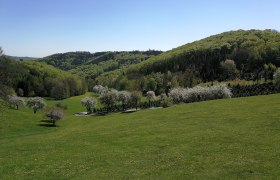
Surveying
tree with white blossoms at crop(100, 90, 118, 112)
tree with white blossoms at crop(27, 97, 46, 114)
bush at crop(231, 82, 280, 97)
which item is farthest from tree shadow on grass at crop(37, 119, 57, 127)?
bush at crop(231, 82, 280, 97)

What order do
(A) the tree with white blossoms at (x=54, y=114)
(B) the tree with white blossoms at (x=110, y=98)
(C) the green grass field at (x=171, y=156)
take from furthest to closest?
1. (B) the tree with white blossoms at (x=110, y=98)
2. (A) the tree with white blossoms at (x=54, y=114)
3. (C) the green grass field at (x=171, y=156)

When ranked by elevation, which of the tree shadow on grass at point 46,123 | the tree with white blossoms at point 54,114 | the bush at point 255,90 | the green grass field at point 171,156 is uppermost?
the bush at point 255,90

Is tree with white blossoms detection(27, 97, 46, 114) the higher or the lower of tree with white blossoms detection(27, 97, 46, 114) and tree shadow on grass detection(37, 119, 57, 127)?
the higher

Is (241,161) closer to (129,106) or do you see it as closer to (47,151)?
(47,151)

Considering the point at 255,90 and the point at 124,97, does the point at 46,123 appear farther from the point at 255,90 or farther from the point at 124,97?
the point at 255,90

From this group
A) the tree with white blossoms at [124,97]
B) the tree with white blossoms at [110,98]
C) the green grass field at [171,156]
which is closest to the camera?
the green grass field at [171,156]

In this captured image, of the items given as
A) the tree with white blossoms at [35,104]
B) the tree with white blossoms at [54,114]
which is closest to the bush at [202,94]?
the tree with white blossoms at [54,114]

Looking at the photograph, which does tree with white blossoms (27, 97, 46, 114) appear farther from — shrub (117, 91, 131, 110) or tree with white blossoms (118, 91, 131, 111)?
tree with white blossoms (118, 91, 131, 111)

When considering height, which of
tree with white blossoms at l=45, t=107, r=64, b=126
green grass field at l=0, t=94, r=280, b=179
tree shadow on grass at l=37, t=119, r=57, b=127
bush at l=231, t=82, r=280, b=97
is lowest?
tree shadow on grass at l=37, t=119, r=57, b=127

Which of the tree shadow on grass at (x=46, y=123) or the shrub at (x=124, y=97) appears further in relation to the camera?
the shrub at (x=124, y=97)

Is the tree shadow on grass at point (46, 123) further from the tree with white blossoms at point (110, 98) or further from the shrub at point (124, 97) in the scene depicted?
the shrub at point (124, 97)

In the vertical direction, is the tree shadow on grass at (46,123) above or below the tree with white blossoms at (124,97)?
below

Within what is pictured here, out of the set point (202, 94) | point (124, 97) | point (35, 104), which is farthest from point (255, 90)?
point (35, 104)

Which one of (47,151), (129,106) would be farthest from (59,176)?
(129,106)
